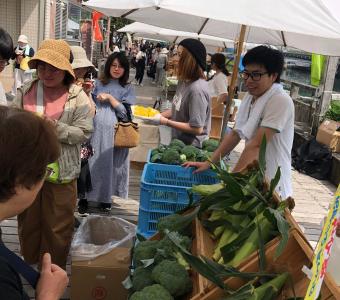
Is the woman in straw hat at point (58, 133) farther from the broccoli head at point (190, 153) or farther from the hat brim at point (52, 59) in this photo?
the broccoli head at point (190, 153)

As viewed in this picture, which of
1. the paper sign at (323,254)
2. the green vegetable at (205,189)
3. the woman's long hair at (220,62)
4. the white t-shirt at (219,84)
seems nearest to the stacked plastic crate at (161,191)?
the green vegetable at (205,189)

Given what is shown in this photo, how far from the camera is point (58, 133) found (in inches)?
114

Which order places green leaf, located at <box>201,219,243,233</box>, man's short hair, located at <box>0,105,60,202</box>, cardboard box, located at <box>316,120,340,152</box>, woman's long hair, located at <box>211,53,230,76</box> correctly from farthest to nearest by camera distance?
1. woman's long hair, located at <box>211,53,230,76</box>
2. cardboard box, located at <box>316,120,340,152</box>
3. green leaf, located at <box>201,219,243,233</box>
4. man's short hair, located at <box>0,105,60,202</box>

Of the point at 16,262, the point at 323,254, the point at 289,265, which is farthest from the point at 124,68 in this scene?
the point at 323,254

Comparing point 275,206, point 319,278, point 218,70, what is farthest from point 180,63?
point 218,70

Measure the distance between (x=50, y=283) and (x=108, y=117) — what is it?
2969 millimetres

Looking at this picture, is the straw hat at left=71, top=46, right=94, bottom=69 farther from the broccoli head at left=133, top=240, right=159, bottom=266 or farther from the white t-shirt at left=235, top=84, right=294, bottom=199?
the broccoli head at left=133, top=240, right=159, bottom=266

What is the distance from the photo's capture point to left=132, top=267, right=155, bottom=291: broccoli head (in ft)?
6.83

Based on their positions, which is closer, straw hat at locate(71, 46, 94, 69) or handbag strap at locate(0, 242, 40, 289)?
handbag strap at locate(0, 242, 40, 289)

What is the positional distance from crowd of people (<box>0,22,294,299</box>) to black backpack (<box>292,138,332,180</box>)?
438cm

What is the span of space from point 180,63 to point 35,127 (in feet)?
8.70

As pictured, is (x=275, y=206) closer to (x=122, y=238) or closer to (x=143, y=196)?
(x=143, y=196)

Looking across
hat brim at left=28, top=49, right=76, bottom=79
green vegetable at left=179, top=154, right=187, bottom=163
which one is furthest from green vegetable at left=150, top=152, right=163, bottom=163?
hat brim at left=28, top=49, right=76, bottom=79

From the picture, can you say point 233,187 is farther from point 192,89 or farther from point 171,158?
point 192,89
